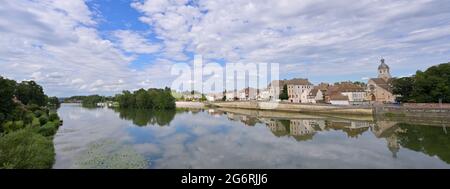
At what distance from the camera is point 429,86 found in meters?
43.2

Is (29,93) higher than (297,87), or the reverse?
(297,87)

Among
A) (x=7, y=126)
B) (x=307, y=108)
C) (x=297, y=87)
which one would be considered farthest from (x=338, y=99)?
(x=7, y=126)

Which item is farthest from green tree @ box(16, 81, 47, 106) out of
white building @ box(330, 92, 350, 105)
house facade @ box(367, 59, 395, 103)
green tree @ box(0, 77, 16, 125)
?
house facade @ box(367, 59, 395, 103)

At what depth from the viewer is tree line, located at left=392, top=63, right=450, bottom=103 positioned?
137ft

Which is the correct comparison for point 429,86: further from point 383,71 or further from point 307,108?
point 383,71

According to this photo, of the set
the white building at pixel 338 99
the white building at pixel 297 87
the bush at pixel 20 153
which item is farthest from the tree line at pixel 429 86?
the bush at pixel 20 153

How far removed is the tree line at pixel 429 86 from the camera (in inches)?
1641

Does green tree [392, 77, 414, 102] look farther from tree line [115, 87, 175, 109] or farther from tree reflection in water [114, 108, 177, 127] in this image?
tree line [115, 87, 175, 109]

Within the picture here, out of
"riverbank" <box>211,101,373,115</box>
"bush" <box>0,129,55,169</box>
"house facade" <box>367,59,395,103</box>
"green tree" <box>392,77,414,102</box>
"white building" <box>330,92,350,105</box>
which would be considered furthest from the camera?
"house facade" <box>367,59,395,103</box>

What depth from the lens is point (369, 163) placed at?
54.6ft

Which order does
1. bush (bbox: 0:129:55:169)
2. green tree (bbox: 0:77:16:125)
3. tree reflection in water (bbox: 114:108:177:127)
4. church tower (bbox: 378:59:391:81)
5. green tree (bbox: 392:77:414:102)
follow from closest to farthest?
bush (bbox: 0:129:55:169) → green tree (bbox: 0:77:16:125) → tree reflection in water (bbox: 114:108:177:127) → green tree (bbox: 392:77:414:102) → church tower (bbox: 378:59:391:81)
